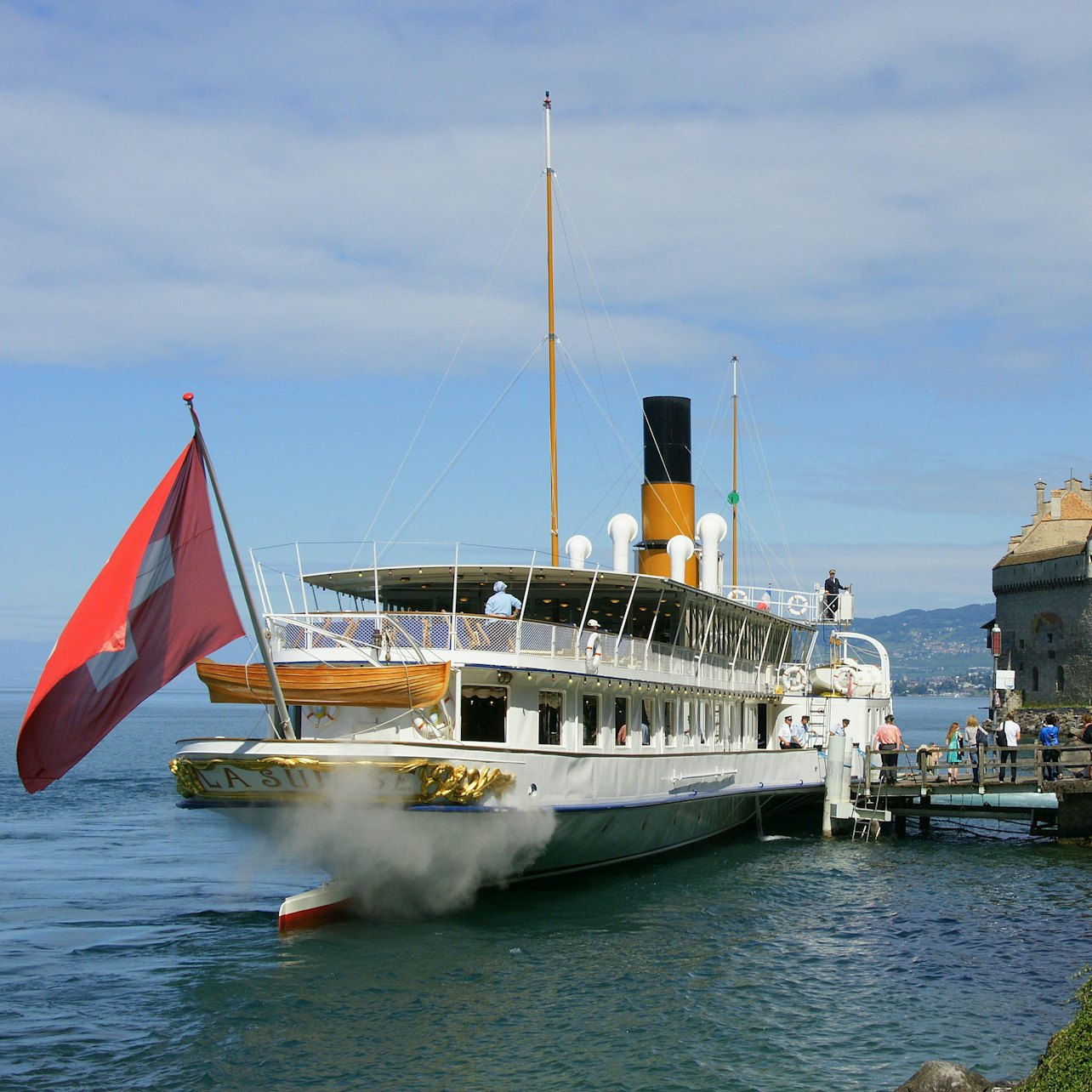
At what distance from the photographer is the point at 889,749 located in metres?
31.6

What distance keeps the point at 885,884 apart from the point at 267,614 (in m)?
12.2

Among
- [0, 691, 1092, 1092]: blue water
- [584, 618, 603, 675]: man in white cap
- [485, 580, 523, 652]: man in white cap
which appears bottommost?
[0, 691, 1092, 1092]: blue water

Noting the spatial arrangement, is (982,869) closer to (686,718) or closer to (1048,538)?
(686,718)

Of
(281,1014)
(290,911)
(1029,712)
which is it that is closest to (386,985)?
(281,1014)

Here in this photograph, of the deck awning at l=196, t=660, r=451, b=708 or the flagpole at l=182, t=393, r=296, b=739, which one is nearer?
the flagpole at l=182, t=393, r=296, b=739

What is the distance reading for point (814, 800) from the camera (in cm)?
3581

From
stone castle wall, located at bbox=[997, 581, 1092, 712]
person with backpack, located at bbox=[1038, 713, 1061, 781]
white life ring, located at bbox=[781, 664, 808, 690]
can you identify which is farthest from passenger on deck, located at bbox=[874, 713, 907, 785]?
stone castle wall, located at bbox=[997, 581, 1092, 712]

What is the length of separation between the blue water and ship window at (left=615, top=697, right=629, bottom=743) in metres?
2.56

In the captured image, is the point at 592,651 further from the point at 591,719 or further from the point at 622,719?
the point at 622,719

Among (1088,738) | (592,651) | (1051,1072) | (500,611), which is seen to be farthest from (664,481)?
(1051,1072)

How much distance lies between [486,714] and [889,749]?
13.1 m

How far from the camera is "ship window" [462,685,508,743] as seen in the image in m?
22.3

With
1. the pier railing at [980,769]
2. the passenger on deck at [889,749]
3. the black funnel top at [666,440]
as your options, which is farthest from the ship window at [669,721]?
the black funnel top at [666,440]

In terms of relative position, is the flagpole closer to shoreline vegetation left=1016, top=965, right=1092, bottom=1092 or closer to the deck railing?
the deck railing
